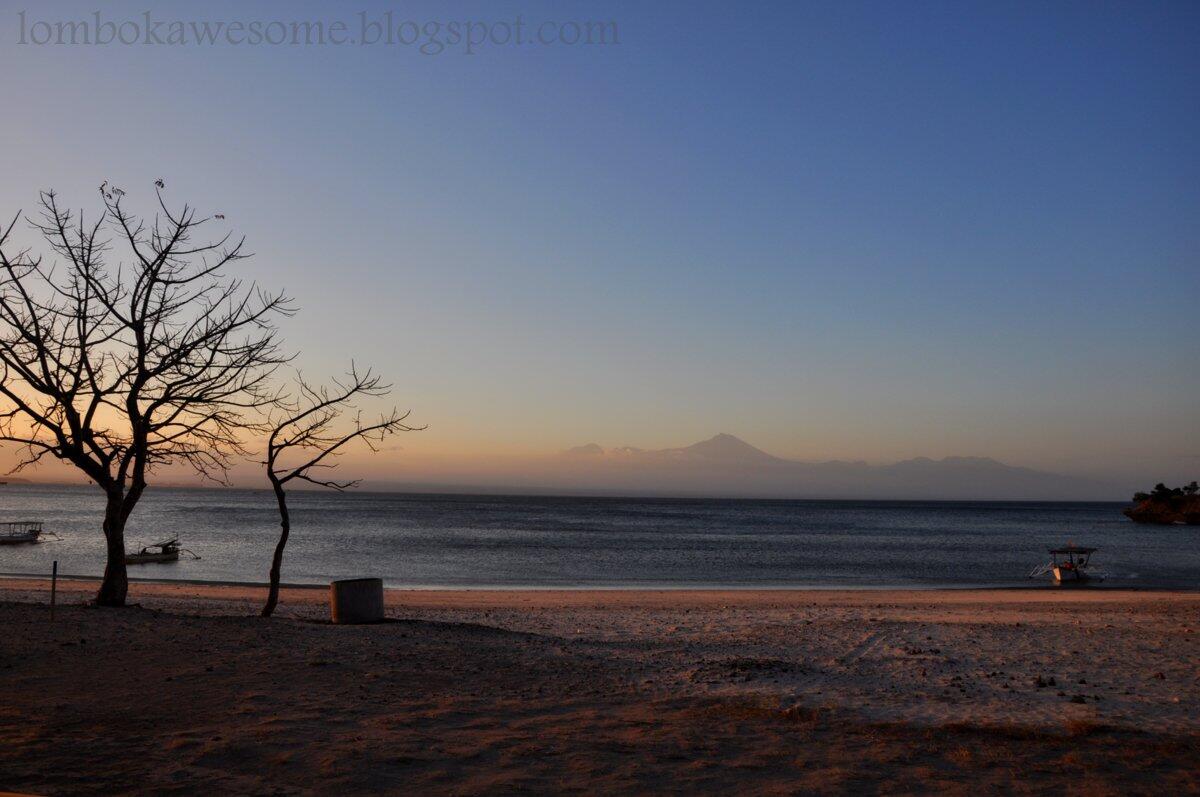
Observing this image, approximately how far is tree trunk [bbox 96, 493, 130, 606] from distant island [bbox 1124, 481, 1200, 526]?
12432 cm

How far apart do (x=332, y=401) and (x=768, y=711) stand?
899 centimetres

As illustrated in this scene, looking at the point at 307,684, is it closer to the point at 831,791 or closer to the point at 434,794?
the point at 434,794

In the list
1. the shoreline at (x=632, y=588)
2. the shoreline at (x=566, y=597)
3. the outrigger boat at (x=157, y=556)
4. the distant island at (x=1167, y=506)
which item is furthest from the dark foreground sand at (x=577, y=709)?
the distant island at (x=1167, y=506)

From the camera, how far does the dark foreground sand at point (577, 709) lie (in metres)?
5.96

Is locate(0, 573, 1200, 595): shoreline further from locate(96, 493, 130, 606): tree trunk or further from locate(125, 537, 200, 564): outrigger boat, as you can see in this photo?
locate(96, 493, 130, 606): tree trunk

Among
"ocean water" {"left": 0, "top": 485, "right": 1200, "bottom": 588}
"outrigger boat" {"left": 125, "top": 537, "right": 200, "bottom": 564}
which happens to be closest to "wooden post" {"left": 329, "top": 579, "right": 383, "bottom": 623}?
"ocean water" {"left": 0, "top": 485, "right": 1200, "bottom": 588}

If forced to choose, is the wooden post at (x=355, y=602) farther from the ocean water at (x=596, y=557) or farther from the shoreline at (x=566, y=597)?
the ocean water at (x=596, y=557)

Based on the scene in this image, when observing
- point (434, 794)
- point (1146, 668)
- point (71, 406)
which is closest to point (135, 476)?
point (71, 406)

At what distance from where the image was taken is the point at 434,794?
18.1ft

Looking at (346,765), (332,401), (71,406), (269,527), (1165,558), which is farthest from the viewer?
(269,527)

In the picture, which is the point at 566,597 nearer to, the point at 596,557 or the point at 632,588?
the point at 632,588

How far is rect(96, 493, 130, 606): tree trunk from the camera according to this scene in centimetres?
1288

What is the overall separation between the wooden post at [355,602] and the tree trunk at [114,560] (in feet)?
10.8

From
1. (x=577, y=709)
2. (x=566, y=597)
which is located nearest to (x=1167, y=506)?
(x=566, y=597)
